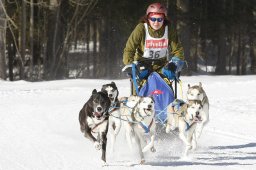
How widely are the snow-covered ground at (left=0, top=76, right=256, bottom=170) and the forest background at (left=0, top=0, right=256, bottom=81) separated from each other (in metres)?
10.6

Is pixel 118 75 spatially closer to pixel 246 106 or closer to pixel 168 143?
pixel 246 106

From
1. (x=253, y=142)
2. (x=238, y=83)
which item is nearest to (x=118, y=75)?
(x=238, y=83)

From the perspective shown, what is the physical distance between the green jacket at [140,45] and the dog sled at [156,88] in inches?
8.1

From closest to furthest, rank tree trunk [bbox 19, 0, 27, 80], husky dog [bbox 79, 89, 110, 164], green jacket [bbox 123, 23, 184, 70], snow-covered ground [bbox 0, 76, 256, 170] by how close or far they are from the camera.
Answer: husky dog [bbox 79, 89, 110, 164] → snow-covered ground [bbox 0, 76, 256, 170] → green jacket [bbox 123, 23, 184, 70] → tree trunk [bbox 19, 0, 27, 80]

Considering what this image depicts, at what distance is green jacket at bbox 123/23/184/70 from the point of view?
8.38 metres

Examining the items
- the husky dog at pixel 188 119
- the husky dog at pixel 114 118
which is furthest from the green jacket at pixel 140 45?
the husky dog at pixel 188 119

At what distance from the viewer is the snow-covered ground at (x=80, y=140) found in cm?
723

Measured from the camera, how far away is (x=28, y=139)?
9008mm

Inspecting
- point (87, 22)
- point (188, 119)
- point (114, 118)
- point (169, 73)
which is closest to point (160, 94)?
point (169, 73)

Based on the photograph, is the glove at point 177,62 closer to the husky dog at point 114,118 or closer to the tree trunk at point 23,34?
the husky dog at point 114,118

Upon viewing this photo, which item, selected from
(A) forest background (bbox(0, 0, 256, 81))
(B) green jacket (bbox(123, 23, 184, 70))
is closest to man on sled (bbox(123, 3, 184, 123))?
(B) green jacket (bbox(123, 23, 184, 70))

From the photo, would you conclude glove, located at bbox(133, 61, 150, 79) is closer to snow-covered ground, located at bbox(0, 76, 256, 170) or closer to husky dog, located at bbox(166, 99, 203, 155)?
husky dog, located at bbox(166, 99, 203, 155)

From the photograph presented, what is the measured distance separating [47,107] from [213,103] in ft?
13.4

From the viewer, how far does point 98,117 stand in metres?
7.06
